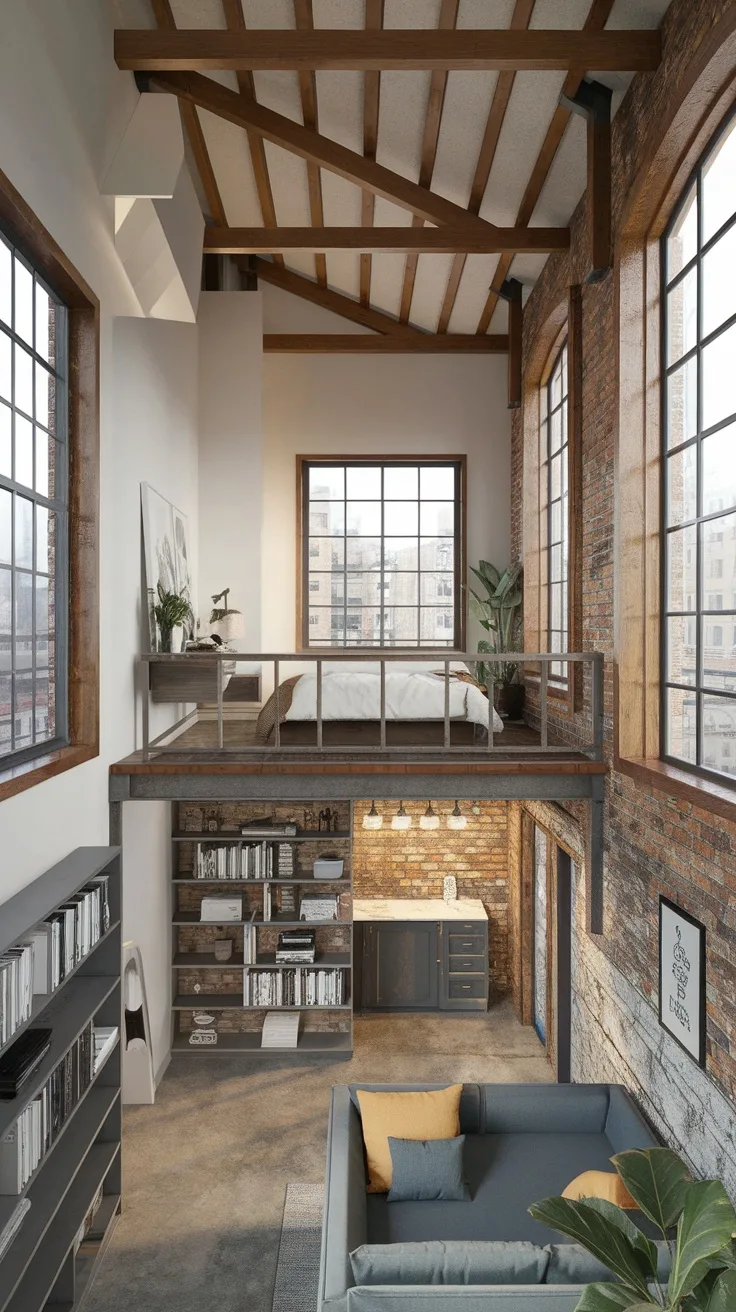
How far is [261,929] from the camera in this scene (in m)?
7.14

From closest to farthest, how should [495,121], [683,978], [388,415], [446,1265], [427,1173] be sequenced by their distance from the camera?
[446,1265]
[683,978]
[427,1173]
[495,121]
[388,415]

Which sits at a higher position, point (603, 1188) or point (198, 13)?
point (198, 13)

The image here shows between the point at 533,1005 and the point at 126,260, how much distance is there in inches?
250

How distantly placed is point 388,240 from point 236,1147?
6.21 m

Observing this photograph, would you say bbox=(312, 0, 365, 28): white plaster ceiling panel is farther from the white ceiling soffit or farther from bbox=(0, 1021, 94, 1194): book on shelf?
bbox=(0, 1021, 94, 1194): book on shelf

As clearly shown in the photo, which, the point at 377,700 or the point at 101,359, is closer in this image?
the point at 101,359

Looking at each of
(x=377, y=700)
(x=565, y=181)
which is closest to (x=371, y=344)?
(x=565, y=181)

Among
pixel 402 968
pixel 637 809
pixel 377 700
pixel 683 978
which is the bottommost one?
pixel 402 968

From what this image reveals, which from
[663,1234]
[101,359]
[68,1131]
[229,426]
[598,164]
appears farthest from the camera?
[229,426]

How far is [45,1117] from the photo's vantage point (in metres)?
3.25

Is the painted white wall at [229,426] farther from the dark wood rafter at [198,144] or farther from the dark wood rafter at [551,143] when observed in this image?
the dark wood rafter at [551,143]

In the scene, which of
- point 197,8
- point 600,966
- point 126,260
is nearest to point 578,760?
point 600,966

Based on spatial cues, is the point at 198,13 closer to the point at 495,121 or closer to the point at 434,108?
the point at 434,108

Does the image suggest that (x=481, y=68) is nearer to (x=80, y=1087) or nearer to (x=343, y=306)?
(x=343, y=306)
